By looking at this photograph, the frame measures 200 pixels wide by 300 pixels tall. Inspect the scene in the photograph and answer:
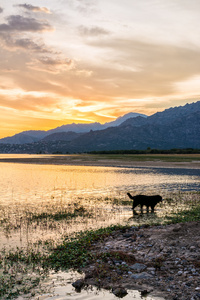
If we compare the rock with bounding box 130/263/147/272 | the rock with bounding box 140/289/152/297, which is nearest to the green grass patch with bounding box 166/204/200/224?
the rock with bounding box 130/263/147/272

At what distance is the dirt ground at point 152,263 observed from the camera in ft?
32.4

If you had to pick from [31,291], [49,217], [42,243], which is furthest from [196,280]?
[49,217]

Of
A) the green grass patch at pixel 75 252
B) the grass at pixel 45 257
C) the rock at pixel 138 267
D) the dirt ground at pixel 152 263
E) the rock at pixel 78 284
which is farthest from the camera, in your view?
the green grass patch at pixel 75 252

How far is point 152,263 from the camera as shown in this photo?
11.9m

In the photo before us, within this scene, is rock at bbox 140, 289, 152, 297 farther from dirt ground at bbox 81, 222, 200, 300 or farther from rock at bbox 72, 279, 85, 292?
rock at bbox 72, 279, 85, 292

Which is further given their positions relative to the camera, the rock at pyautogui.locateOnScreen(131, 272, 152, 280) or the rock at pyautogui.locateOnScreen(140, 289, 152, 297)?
the rock at pyautogui.locateOnScreen(131, 272, 152, 280)

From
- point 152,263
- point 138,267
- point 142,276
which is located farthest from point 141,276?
point 152,263

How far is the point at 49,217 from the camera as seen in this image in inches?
858

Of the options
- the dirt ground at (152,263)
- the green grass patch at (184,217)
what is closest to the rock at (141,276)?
the dirt ground at (152,263)

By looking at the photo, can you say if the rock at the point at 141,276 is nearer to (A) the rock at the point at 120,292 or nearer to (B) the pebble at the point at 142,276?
(B) the pebble at the point at 142,276

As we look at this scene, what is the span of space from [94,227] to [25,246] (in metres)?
5.53

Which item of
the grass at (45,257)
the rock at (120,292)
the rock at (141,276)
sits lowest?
the grass at (45,257)

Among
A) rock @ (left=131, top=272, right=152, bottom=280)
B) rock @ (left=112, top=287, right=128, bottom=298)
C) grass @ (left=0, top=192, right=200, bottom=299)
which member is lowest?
grass @ (left=0, top=192, right=200, bottom=299)

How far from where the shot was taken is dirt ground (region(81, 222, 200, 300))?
9875 mm
